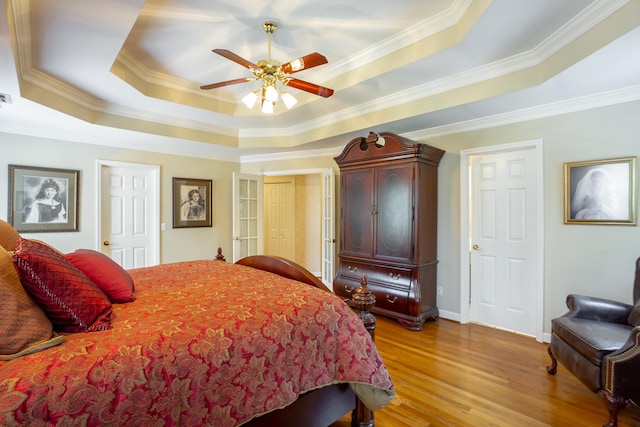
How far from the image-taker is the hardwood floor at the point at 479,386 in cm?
195

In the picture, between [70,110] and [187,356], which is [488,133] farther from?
[70,110]

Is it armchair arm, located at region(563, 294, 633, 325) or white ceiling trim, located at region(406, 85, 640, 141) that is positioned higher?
white ceiling trim, located at region(406, 85, 640, 141)

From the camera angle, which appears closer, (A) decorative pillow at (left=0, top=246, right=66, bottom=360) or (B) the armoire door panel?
(A) decorative pillow at (left=0, top=246, right=66, bottom=360)

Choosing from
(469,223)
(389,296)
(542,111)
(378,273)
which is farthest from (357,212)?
(542,111)

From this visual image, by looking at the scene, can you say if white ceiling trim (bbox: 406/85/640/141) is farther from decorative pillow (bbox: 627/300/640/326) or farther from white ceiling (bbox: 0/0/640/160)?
decorative pillow (bbox: 627/300/640/326)

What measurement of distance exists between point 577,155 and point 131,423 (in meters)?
3.77

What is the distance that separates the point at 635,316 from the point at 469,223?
5.49ft

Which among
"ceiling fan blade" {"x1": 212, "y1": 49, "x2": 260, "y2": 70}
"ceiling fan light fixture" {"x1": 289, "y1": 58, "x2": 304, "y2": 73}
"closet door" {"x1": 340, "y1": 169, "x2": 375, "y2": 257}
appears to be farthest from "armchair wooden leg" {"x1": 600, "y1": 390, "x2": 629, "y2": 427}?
"ceiling fan blade" {"x1": 212, "y1": 49, "x2": 260, "y2": 70}

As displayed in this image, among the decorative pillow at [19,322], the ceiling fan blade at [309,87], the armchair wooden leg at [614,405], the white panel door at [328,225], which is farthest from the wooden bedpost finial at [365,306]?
the white panel door at [328,225]

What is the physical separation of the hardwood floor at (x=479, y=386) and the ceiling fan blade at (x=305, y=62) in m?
2.50

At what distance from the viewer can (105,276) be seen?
158cm

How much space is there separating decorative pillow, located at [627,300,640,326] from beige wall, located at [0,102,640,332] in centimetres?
51

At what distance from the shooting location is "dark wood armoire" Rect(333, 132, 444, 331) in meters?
3.41

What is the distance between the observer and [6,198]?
139 inches
